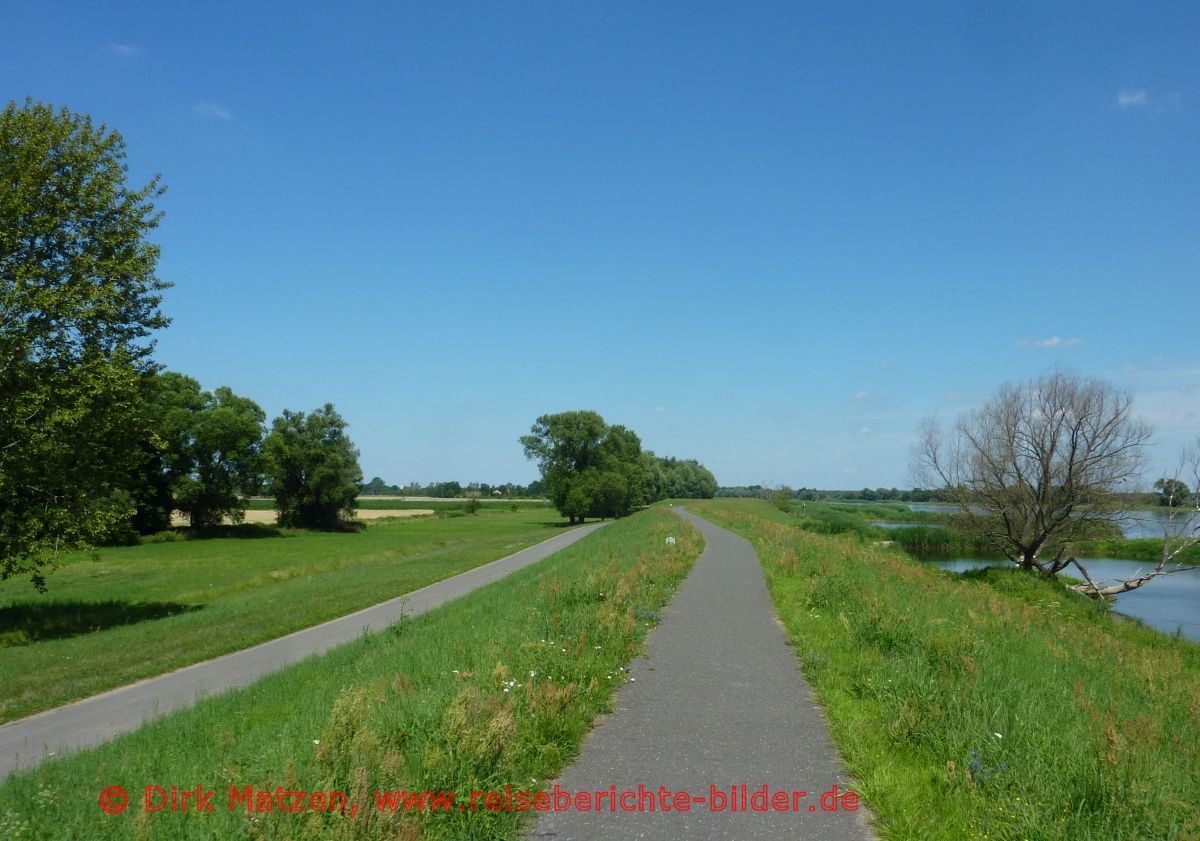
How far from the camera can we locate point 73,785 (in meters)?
6.31

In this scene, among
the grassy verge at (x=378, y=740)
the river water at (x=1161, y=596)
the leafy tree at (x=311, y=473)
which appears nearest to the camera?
the grassy verge at (x=378, y=740)

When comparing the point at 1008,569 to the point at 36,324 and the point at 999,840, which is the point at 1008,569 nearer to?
the point at 999,840

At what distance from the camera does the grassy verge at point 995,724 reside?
4.65 m

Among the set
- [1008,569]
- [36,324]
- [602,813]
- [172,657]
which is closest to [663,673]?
[602,813]

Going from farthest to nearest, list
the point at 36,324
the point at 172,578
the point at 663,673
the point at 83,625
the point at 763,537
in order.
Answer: the point at 172,578 → the point at 763,537 → the point at 83,625 → the point at 36,324 → the point at 663,673

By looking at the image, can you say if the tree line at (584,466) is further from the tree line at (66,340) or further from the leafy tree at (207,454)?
the tree line at (66,340)

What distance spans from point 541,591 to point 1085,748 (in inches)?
438

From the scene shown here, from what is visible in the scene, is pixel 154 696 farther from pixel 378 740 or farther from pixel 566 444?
pixel 566 444

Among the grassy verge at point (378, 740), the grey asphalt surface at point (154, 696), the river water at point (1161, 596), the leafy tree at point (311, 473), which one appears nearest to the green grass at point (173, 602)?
the grey asphalt surface at point (154, 696)

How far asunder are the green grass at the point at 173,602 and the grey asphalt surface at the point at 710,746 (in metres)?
12.2

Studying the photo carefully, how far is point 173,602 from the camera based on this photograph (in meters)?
28.6

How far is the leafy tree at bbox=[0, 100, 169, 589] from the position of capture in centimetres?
2138

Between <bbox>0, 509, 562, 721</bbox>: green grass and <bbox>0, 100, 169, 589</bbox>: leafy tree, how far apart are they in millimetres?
2173

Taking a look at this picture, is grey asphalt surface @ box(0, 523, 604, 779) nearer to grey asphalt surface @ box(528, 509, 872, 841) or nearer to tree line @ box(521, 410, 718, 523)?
grey asphalt surface @ box(528, 509, 872, 841)
